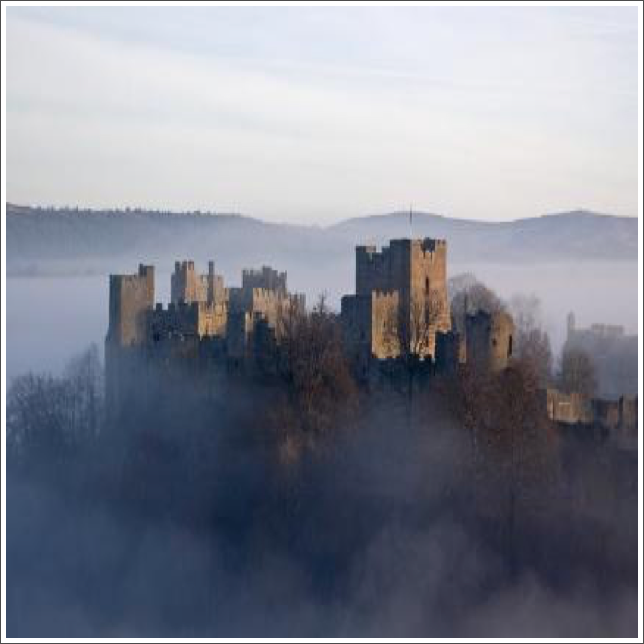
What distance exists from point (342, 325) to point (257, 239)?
12727mm

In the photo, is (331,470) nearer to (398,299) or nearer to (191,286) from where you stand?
(398,299)

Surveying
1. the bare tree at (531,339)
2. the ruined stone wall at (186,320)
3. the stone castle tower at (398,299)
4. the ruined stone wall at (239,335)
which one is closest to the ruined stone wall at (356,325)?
the stone castle tower at (398,299)

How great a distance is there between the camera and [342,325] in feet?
107

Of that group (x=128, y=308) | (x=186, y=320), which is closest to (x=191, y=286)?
(x=128, y=308)

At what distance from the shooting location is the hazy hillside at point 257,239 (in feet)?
119

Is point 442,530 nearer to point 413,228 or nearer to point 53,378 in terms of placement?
point 413,228

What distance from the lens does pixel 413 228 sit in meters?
36.4

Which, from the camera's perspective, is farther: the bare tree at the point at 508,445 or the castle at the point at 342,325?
the castle at the point at 342,325

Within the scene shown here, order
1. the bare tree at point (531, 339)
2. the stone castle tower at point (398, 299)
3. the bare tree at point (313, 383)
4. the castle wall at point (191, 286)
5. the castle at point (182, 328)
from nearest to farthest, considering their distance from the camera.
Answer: the bare tree at point (313, 383), the bare tree at point (531, 339), the stone castle tower at point (398, 299), the castle at point (182, 328), the castle wall at point (191, 286)

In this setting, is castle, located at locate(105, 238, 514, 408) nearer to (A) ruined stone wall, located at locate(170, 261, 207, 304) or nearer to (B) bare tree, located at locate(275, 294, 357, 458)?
(A) ruined stone wall, located at locate(170, 261, 207, 304)

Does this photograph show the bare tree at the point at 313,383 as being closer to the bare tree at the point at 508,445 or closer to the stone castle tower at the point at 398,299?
the stone castle tower at the point at 398,299

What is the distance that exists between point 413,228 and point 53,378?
8.80 m

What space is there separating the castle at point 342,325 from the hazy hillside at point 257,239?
157cm

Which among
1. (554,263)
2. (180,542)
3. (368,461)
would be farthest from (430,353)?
(554,263)
